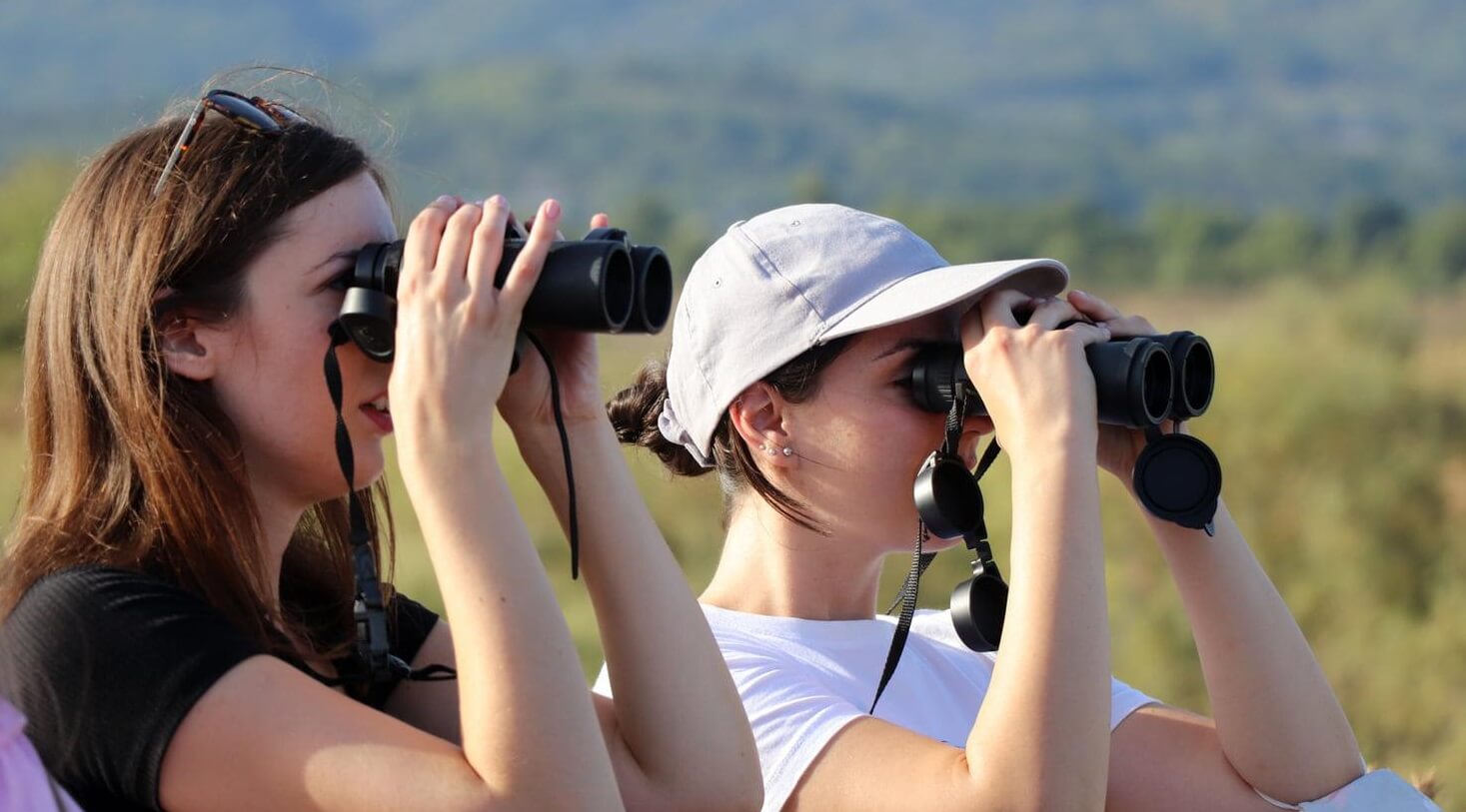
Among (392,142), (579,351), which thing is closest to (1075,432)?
(579,351)

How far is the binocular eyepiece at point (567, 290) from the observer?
175 cm

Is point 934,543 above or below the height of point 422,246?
below

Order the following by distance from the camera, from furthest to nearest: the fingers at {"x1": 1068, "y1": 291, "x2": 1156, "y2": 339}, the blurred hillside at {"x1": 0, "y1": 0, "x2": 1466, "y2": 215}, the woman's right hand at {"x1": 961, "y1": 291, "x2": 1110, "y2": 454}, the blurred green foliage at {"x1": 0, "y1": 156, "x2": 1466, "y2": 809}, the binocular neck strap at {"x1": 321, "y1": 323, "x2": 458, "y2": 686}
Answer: the blurred hillside at {"x1": 0, "y1": 0, "x2": 1466, "y2": 215} → the blurred green foliage at {"x1": 0, "y1": 156, "x2": 1466, "y2": 809} → the fingers at {"x1": 1068, "y1": 291, "x2": 1156, "y2": 339} → the woman's right hand at {"x1": 961, "y1": 291, "x2": 1110, "y2": 454} → the binocular neck strap at {"x1": 321, "y1": 323, "x2": 458, "y2": 686}

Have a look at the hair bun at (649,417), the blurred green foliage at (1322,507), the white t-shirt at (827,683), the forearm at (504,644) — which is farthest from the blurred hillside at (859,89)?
the forearm at (504,644)

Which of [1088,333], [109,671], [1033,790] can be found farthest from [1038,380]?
[109,671]

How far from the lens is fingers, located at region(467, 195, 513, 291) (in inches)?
66.7

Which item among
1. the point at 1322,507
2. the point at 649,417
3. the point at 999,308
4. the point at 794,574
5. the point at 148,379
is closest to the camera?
the point at 148,379

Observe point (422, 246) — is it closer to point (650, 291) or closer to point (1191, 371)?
point (650, 291)

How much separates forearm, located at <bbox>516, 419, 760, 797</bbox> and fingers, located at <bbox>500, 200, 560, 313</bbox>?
0.24 m

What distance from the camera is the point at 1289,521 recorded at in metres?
9.99

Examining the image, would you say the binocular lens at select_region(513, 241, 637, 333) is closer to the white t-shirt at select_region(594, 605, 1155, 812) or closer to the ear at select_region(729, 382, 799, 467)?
the white t-shirt at select_region(594, 605, 1155, 812)

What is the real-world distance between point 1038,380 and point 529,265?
25.3 inches

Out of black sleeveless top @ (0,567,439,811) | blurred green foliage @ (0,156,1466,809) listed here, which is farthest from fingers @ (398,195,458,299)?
blurred green foliage @ (0,156,1466,809)

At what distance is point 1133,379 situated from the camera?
2055mm
